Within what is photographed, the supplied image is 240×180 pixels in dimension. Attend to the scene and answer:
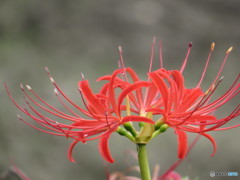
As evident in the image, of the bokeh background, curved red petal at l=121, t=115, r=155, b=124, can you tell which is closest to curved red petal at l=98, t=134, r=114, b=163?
curved red petal at l=121, t=115, r=155, b=124

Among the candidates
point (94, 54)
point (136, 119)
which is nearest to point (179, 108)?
point (136, 119)

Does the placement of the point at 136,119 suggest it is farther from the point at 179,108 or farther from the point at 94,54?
the point at 94,54

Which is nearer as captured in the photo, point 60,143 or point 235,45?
point 60,143

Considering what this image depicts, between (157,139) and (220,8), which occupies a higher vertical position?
(220,8)

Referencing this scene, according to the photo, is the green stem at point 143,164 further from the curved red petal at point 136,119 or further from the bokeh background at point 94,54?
the bokeh background at point 94,54

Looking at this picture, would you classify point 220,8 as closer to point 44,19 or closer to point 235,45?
point 235,45

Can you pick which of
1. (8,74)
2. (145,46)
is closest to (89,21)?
(145,46)

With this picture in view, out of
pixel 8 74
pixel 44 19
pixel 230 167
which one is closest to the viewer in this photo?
pixel 230 167

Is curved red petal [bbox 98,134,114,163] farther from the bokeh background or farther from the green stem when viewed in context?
the bokeh background
